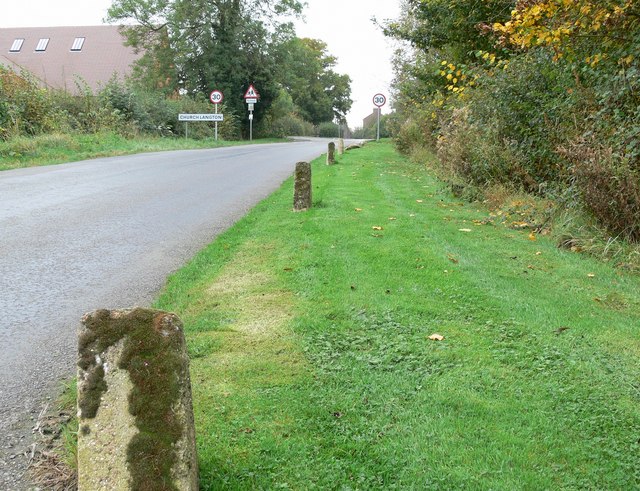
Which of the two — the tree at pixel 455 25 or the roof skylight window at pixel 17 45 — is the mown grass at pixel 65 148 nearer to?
the tree at pixel 455 25

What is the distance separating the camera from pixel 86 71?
5175cm

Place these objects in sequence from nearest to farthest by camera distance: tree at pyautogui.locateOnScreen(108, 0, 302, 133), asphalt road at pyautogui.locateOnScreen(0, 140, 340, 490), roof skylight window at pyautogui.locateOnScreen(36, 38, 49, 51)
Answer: asphalt road at pyautogui.locateOnScreen(0, 140, 340, 490) < tree at pyautogui.locateOnScreen(108, 0, 302, 133) < roof skylight window at pyautogui.locateOnScreen(36, 38, 49, 51)

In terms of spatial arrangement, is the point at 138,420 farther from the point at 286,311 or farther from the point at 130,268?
the point at 130,268

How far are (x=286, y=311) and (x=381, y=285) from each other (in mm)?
1032

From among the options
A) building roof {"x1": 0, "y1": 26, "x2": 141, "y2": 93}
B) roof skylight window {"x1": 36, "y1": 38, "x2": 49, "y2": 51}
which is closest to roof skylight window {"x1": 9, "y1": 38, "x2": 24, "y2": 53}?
building roof {"x1": 0, "y1": 26, "x2": 141, "y2": 93}

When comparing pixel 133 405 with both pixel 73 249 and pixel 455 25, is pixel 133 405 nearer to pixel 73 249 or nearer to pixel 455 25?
pixel 73 249

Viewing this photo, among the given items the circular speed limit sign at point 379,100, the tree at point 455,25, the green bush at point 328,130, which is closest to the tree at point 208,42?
the circular speed limit sign at point 379,100

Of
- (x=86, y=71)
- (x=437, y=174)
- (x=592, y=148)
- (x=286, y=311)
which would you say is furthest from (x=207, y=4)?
(x=286, y=311)

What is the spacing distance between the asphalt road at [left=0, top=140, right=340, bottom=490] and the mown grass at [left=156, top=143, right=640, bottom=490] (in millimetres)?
699

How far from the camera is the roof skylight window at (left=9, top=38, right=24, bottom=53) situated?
5506 cm

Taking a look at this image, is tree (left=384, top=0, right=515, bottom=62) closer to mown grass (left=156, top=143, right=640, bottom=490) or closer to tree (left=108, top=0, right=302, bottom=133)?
mown grass (left=156, top=143, right=640, bottom=490)

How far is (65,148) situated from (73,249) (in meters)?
15.0

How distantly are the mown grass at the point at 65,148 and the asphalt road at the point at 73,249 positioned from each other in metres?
2.97

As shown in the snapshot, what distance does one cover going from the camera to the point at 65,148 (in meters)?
20.2
